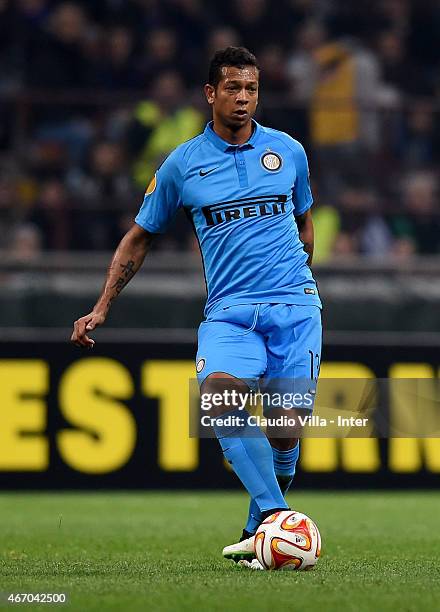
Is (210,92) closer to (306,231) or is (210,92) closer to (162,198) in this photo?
(162,198)

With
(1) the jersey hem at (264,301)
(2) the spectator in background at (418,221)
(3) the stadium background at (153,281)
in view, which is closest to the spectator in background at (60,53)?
(3) the stadium background at (153,281)

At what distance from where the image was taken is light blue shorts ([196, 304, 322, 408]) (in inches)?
241

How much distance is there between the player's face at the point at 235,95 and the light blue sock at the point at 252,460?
52.9 inches

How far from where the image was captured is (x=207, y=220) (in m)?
6.32

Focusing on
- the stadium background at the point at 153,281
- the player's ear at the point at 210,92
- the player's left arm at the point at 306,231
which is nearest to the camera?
the player's ear at the point at 210,92

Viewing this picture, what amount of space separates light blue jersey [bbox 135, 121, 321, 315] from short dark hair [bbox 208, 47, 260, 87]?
0.29m

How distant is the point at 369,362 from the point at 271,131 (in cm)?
536

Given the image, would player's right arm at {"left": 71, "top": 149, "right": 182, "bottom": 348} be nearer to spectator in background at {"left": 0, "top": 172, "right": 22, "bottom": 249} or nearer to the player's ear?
the player's ear

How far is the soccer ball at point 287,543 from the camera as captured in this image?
5.86 meters

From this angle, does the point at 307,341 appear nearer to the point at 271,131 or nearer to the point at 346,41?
the point at 271,131

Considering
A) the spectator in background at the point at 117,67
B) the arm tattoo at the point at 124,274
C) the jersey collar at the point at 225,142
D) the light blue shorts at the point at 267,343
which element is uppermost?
the spectator in background at the point at 117,67

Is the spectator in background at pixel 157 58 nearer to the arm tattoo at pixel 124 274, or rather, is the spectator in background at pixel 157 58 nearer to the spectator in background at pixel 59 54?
the spectator in background at pixel 59 54

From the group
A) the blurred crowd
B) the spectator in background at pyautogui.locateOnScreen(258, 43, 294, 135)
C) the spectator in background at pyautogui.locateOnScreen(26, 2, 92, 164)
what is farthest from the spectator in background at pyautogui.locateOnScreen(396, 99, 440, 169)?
the spectator in background at pyautogui.locateOnScreen(26, 2, 92, 164)

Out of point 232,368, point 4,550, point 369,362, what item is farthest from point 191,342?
point 232,368
